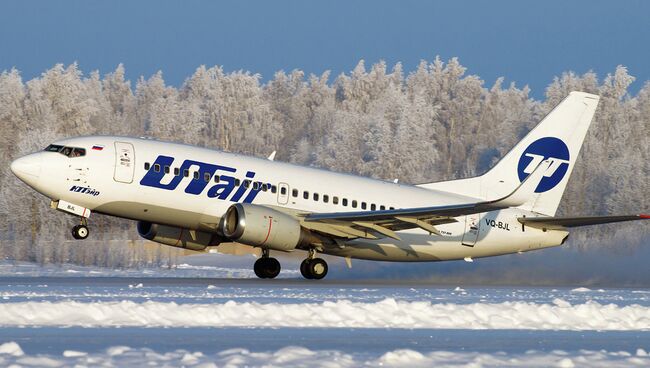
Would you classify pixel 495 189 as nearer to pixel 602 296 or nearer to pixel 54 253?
pixel 602 296

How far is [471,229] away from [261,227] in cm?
798

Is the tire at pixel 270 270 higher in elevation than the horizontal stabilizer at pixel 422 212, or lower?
lower

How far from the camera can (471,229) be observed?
37406 millimetres

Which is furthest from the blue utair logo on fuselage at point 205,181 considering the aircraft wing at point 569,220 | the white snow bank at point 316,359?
the white snow bank at point 316,359

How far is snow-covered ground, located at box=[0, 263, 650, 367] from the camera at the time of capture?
42.5 ft

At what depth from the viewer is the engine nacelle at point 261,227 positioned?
32250 millimetres

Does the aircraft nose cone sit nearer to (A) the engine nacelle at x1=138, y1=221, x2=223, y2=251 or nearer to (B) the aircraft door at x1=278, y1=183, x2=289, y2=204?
(A) the engine nacelle at x1=138, y1=221, x2=223, y2=251

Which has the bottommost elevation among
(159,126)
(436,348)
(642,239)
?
(436,348)

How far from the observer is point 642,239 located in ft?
136

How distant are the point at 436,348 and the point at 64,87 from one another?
3640 inches

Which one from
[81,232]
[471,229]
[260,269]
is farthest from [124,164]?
[471,229]

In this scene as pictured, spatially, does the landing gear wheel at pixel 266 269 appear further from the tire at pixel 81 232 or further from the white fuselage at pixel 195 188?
the tire at pixel 81 232

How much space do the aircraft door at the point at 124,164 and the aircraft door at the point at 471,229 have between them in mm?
10602

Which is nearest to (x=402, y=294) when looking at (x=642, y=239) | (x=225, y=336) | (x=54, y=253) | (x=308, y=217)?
(x=308, y=217)
